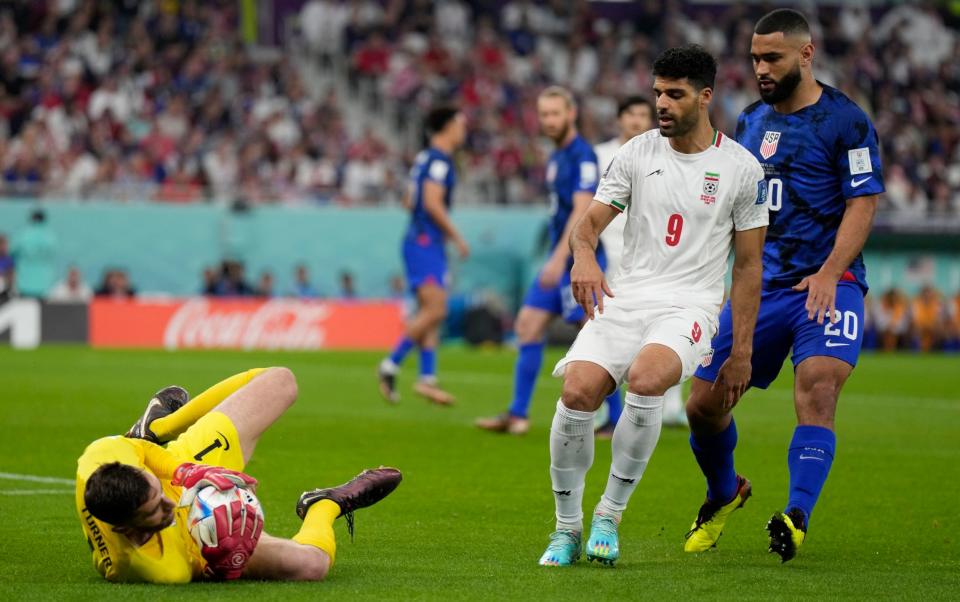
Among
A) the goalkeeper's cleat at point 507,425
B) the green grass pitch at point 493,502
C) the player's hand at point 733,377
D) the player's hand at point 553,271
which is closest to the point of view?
the green grass pitch at point 493,502

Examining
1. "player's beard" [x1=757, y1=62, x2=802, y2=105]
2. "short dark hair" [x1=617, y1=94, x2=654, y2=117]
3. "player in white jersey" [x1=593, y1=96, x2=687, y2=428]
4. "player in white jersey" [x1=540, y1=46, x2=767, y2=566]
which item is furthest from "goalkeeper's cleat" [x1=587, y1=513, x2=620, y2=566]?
"short dark hair" [x1=617, y1=94, x2=654, y2=117]

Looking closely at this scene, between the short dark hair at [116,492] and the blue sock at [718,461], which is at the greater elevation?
the short dark hair at [116,492]

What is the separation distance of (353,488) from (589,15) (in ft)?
98.8

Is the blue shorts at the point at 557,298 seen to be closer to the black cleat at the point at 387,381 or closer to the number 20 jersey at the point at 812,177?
the black cleat at the point at 387,381

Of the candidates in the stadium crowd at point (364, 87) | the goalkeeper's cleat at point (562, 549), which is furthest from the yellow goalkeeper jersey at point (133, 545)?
the stadium crowd at point (364, 87)

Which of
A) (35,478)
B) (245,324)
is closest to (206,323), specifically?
(245,324)

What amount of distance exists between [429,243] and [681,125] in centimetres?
816

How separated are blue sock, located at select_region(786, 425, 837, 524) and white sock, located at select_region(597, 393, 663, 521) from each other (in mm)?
741

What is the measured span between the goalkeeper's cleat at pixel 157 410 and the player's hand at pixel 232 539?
2.75ft

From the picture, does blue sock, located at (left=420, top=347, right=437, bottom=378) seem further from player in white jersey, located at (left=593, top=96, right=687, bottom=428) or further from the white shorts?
the white shorts

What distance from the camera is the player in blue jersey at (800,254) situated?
259 inches

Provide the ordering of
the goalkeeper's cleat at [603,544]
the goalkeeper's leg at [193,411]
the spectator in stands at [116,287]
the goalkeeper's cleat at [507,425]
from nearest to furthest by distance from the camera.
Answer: the goalkeeper's cleat at [603,544], the goalkeeper's leg at [193,411], the goalkeeper's cleat at [507,425], the spectator in stands at [116,287]

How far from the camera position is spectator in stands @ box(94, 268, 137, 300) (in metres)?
25.1

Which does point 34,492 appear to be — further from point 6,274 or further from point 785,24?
point 6,274
